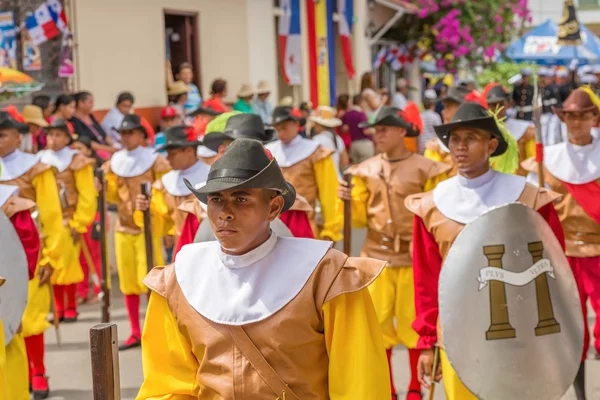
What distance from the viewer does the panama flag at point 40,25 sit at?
12297mm

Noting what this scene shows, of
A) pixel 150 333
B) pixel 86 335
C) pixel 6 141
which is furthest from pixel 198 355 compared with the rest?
pixel 86 335

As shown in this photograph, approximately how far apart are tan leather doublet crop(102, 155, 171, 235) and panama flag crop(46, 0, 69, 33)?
3.91 meters

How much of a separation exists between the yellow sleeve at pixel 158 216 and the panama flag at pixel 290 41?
34.3ft

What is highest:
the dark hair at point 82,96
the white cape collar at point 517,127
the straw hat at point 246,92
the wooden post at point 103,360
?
the dark hair at point 82,96

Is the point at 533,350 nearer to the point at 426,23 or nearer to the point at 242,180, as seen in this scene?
the point at 242,180

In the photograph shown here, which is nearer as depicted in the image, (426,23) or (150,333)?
(150,333)

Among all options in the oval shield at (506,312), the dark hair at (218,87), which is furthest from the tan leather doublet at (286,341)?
the dark hair at (218,87)

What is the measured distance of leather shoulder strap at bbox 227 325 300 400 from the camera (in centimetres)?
345

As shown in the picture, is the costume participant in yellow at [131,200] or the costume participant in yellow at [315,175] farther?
the costume participant in yellow at [131,200]

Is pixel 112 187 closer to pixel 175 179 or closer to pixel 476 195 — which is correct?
pixel 175 179

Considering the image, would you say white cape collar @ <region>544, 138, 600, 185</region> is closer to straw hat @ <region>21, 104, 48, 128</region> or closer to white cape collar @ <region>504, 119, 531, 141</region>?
white cape collar @ <region>504, 119, 531, 141</region>

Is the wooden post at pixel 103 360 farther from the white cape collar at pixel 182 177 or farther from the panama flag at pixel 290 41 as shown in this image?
the panama flag at pixel 290 41

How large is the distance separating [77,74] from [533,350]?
933 cm

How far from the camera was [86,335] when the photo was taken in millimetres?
9148
